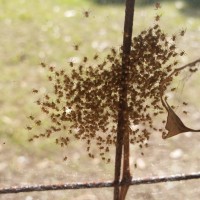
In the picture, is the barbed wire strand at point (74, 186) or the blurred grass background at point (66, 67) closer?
the barbed wire strand at point (74, 186)

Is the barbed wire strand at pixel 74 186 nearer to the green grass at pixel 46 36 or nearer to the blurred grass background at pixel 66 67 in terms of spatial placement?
the blurred grass background at pixel 66 67

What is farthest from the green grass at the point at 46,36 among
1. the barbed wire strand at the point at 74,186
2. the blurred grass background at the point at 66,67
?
the barbed wire strand at the point at 74,186

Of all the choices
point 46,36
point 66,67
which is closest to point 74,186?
point 66,67

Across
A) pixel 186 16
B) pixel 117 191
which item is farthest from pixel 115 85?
pixel 186 16

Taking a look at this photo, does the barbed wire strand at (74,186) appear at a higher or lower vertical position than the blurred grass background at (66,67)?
higher

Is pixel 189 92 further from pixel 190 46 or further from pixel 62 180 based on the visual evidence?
A: pixel 62 180

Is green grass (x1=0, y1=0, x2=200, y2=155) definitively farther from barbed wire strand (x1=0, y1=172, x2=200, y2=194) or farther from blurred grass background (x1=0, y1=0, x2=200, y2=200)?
barbed wire strand (x1=0, y1=172, x2=200, y2=194)

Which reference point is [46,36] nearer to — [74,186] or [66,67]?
[66,67]

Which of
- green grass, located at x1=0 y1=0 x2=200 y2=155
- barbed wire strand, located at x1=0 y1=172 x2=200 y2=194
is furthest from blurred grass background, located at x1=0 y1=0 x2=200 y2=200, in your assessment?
barbed wire strand, located at x1=0 y1=172 x2=200 y2=194
